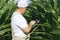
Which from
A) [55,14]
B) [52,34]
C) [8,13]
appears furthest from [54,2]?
[8,13]

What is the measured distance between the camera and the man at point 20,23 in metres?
3.47

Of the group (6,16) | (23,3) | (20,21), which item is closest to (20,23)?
(20,21)

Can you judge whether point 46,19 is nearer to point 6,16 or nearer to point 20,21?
point 20,21

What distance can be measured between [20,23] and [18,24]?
0.12ft

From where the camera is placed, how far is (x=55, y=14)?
355 centimetres

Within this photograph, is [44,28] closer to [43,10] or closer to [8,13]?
[43,10]

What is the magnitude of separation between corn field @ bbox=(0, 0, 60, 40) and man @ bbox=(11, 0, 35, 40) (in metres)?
0.12

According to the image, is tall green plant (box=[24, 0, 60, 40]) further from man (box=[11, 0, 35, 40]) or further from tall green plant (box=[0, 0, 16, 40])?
tall green plant (box=[0, 0, 16, 40])

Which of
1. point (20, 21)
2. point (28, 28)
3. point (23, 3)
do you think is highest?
point (23, 3)

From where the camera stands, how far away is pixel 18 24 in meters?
3.49

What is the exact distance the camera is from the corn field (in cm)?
355

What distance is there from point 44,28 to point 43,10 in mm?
226

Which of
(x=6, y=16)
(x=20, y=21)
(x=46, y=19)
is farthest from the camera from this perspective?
(x=6, y=16)

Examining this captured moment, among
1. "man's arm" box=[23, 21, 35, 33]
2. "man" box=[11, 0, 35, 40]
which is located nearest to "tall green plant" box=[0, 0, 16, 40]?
"man" box=[11, 0, 35, 40]
